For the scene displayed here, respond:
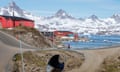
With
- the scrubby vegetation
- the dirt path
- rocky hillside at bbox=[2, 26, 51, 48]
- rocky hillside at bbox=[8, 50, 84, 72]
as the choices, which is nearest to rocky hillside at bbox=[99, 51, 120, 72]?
the scrubby vegetation

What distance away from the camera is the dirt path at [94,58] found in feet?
104

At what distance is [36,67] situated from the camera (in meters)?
35.3

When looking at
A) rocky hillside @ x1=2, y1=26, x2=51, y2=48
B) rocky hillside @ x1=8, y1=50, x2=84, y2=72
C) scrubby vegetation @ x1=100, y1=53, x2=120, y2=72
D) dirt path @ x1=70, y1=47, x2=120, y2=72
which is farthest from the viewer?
rocky hillside @ x1=2, y1=26, x2=51, y2=48

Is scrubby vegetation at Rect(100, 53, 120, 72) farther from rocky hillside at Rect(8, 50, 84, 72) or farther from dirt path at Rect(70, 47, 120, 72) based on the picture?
rocky hillside at Rect(8, 50, 84, 72)

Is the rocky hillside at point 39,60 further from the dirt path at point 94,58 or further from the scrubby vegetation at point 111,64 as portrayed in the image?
the scrubby vegetation at point 111,64

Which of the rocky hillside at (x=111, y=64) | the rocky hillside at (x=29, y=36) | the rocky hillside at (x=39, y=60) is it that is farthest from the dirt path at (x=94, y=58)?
the rocky hillside at (x=29, y=36)

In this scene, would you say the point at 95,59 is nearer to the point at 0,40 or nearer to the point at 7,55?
the point at 7,55

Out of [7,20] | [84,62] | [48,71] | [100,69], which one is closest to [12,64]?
[84,62]

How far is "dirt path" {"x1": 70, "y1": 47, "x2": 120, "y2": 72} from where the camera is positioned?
3170 centimetres

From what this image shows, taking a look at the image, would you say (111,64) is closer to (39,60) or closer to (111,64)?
(111,64)

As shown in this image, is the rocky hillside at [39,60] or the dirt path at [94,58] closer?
the dirt path at [94,58]

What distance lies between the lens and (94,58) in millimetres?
34719

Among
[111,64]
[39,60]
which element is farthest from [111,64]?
[39,60]

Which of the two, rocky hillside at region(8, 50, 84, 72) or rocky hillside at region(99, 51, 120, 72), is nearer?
rocky hillside at region(99, 51, 120, 72)
